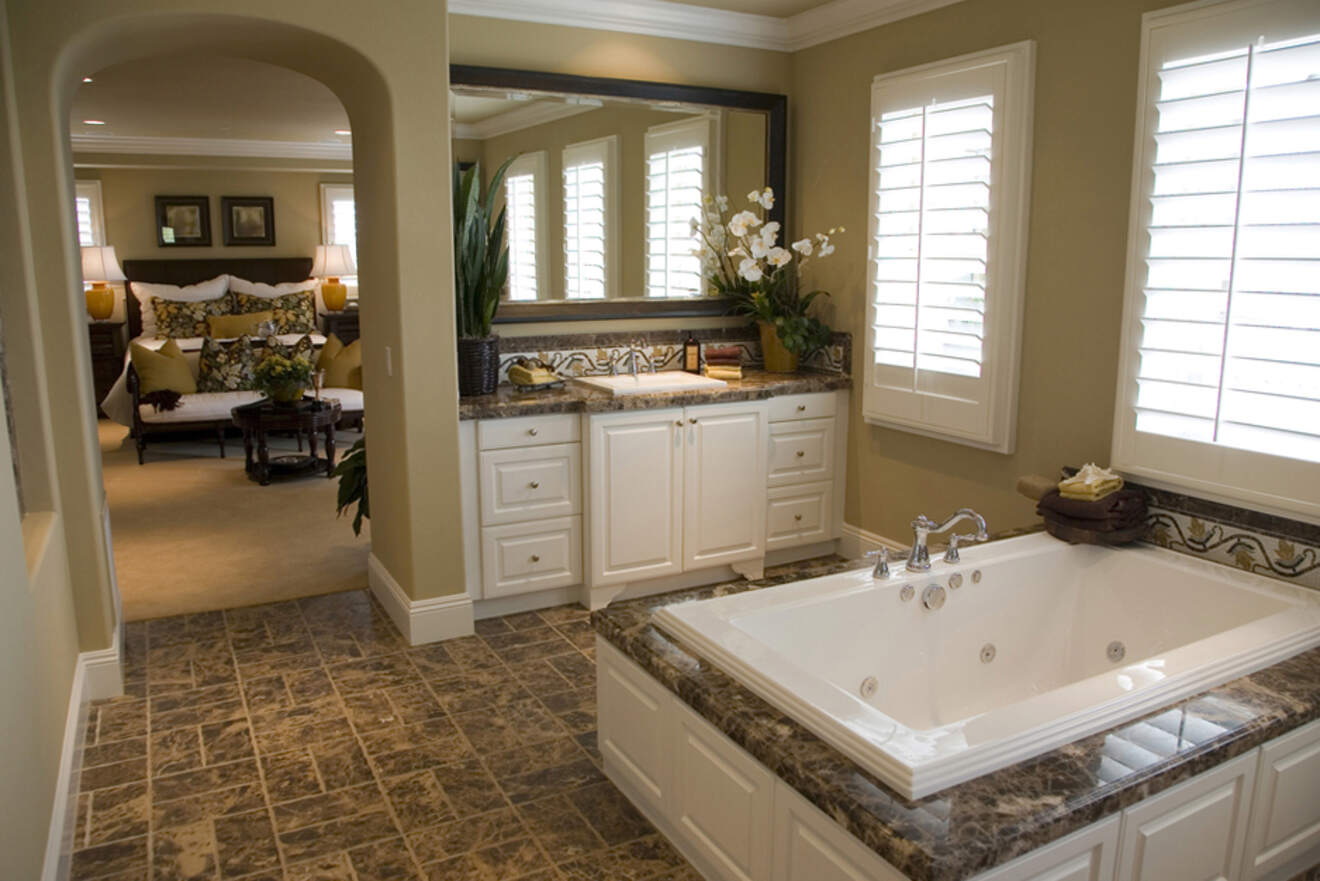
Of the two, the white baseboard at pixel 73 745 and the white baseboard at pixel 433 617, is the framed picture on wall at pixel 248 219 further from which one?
the white baseboard at pixel 73 745

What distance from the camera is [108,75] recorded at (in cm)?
601

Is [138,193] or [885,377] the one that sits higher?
[138,193]

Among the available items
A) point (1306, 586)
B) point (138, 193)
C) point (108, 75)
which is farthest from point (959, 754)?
point (138, 193)

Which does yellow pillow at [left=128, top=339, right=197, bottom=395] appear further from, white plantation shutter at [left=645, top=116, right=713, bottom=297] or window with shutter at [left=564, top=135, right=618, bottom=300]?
white plantation shutter at [left=645, top=116, right=713, bottom=297]

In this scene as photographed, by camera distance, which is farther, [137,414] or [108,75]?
[137,414]

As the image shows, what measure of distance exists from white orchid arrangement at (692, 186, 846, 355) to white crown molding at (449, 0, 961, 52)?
0.71 m

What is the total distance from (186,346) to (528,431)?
217 inches

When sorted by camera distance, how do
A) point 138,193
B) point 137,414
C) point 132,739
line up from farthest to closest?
point 138,193, point 137,414, point 132,739

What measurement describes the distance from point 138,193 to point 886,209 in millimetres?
7623

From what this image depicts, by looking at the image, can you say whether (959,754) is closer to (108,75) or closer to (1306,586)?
(1306,586)

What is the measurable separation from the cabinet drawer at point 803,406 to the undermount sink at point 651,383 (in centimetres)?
27

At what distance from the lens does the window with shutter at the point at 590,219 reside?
14.6ft

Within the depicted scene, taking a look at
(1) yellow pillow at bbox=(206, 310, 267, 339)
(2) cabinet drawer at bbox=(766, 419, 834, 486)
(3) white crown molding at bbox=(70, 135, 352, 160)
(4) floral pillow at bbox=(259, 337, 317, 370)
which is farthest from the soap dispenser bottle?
(3) white crown molding at bbox=(70, 135, 352, 160)

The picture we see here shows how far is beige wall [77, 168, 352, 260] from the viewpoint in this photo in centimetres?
913
